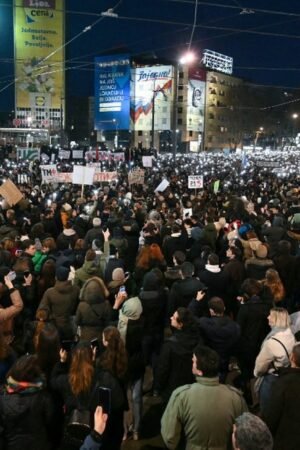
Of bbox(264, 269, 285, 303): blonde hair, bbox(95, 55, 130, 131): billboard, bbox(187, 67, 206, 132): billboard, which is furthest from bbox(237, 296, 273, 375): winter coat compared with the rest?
bbox(187, 67, 206, 132): billboard

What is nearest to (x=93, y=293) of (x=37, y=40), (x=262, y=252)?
(x=262, y=252)

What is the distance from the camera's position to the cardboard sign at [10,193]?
10938 millimetres

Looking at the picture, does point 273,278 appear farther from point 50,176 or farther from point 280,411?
point 50,176

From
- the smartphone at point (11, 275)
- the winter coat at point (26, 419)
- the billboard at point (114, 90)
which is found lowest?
the winter coat at point (26, 419)

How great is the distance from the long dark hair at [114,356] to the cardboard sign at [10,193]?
7624 millimetres

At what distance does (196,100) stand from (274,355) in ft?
290

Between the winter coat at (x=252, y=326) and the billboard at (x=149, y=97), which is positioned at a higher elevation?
the billboard at (x=149, y=97)

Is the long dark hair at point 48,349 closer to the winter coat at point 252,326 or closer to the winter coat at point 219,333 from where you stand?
the winter coat at point 219,333

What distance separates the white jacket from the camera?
4328 mm

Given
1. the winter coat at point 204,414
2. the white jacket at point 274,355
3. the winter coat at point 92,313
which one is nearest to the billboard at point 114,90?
the winter coat at point 92,313

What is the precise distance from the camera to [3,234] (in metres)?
8.78

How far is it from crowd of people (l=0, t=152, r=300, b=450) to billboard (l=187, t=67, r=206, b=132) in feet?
266

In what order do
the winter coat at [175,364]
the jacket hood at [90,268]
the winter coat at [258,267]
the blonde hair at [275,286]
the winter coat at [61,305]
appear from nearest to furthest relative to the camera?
the winter coat at [175,364], the winter coat at [61,305], the blonde hair at [275,286], the jacket hood at [90,268], the winter coat at [258,267]

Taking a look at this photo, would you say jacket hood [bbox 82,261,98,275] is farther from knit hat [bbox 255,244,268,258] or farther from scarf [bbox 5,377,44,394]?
scarf [bbox 5,377,44,394]
